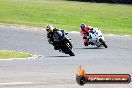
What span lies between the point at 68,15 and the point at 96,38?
20.8 meters

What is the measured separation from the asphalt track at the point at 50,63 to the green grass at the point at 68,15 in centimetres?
745

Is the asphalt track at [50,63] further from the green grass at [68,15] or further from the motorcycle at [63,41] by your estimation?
the green grass at [68,15]

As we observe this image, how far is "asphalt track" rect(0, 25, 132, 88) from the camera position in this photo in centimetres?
1411

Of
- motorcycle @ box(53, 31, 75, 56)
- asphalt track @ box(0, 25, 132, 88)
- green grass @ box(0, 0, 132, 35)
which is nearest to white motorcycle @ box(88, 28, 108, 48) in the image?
asphalt track @ box(0, 25, 132, 88)

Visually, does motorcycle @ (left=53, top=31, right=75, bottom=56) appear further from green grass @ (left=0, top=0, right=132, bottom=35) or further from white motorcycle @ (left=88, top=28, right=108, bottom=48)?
green grass @ (left=0, top=0, right=132, bottom=35)

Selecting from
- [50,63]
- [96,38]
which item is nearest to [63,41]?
[50,63]

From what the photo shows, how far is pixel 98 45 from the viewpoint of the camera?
31.1m

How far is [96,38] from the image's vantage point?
102ft

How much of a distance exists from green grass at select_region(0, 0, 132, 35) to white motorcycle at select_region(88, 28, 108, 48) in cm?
1016

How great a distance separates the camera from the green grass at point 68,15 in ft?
155

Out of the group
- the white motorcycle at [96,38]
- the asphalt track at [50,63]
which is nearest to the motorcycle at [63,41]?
the asphalt track at [50,63]

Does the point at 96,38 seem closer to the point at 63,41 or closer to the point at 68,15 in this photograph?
the point at 63,41

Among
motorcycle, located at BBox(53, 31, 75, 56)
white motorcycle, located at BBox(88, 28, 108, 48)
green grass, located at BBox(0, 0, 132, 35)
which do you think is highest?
motorcycle, located at BBox(53, 31, 75, 56)

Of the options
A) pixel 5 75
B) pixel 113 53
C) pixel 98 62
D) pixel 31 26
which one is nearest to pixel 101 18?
pixel 31 26
